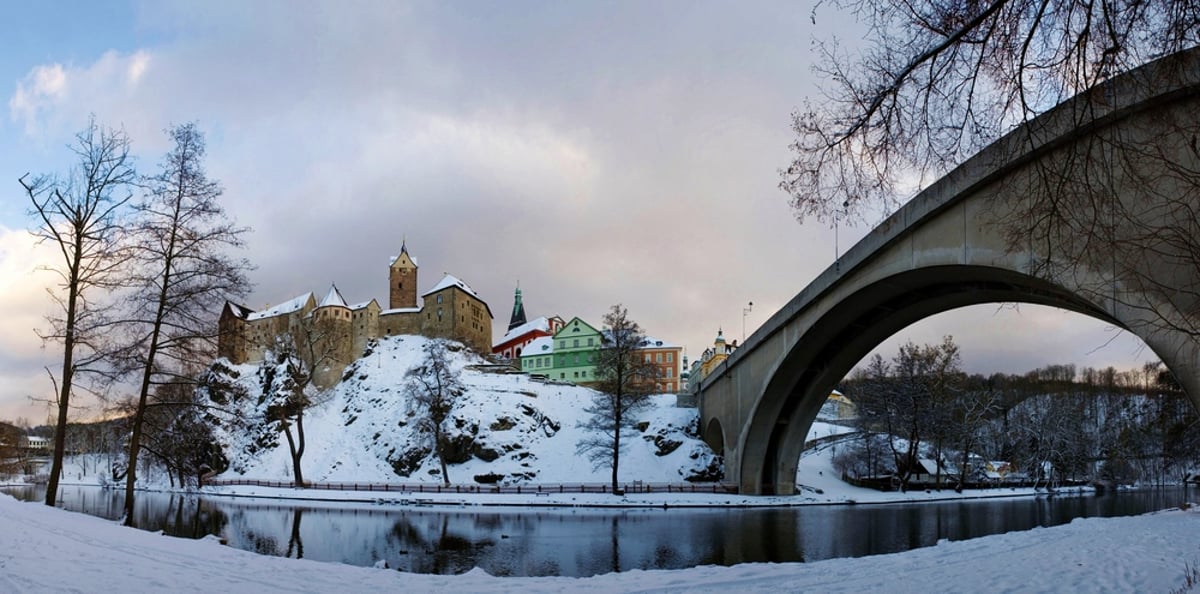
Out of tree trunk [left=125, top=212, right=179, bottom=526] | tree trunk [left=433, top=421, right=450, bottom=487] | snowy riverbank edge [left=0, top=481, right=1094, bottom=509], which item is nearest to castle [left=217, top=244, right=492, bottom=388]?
tree trunk [left=433, top=421, right=450, bottom=487]

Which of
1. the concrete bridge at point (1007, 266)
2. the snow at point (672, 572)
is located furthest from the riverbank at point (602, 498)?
the snow at point (672, 572)

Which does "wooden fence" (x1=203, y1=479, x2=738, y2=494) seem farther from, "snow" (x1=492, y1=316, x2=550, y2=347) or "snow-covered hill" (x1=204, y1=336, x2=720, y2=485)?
"snow" (x1=492, y1=316, x2=550, y2=347)

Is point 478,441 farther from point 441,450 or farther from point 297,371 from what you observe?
point 297,371

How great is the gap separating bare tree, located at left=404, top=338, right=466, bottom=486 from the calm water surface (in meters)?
11.7

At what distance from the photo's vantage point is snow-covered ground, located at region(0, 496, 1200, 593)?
878cm

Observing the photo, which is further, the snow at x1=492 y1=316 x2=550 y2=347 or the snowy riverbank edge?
the snow at x1=492 y1=316 x2=550 y2=347

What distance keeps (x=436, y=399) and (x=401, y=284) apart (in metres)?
46.1

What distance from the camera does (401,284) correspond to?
9194 centimetres

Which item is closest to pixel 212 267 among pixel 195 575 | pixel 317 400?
pixel 195 575

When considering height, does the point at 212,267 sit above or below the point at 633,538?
above

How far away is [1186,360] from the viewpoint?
11.2 metres

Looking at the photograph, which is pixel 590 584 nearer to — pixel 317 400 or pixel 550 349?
pixel 317 400

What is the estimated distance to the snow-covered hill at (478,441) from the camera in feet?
163

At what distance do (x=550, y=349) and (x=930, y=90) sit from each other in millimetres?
88655
